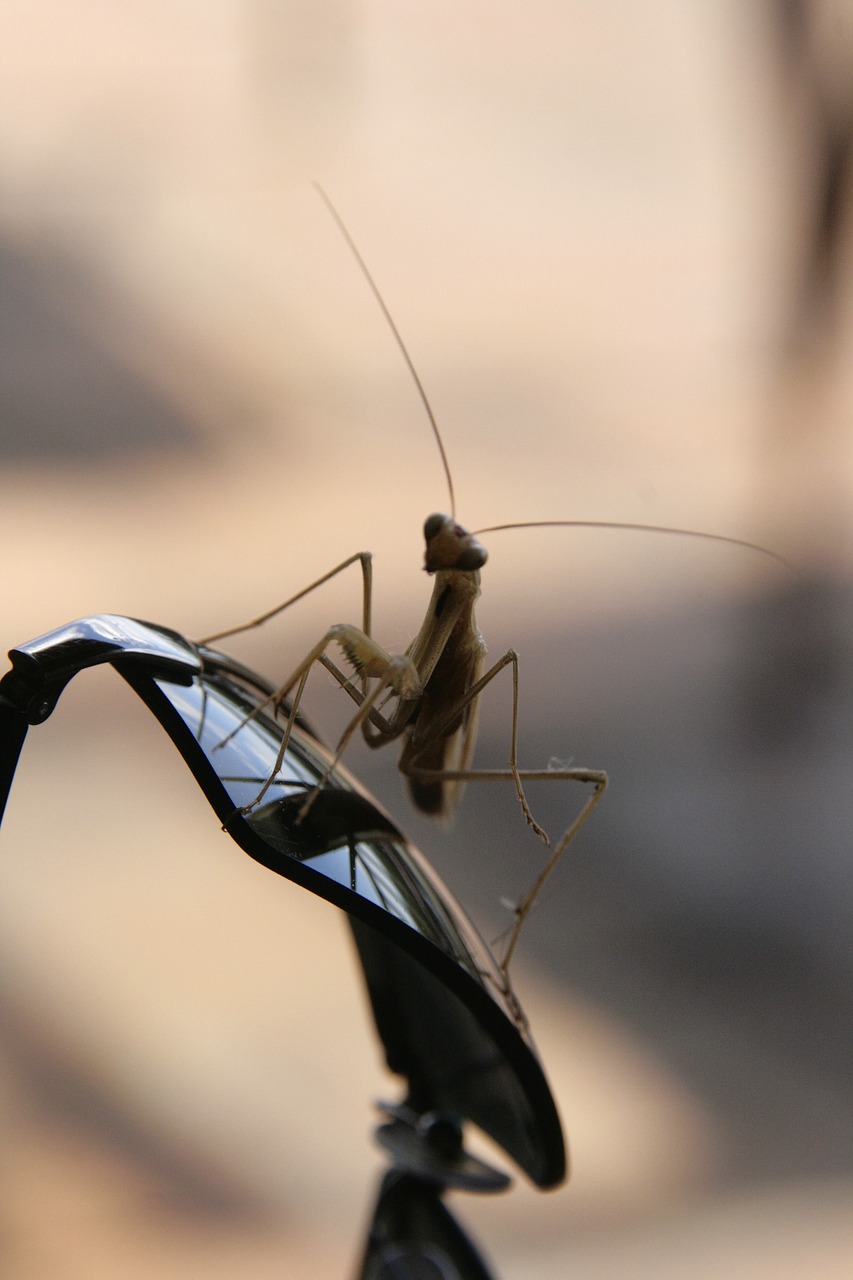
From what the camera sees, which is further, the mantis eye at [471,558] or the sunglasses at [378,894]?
the mantis eye at [471,558]

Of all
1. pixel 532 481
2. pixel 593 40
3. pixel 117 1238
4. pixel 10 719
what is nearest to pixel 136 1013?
pixel 117 1238

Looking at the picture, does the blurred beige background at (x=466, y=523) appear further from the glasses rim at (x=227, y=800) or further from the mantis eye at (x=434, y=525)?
the glasses rim at (x=227, y=800)

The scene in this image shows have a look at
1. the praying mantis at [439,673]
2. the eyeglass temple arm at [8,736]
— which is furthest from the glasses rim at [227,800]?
the praying mantis at [439,673]

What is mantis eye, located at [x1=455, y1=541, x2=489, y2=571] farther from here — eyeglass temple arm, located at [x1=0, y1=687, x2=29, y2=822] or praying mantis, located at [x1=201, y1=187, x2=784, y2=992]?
eyeglass temple arm, located at [x1=0, y1=687, x2=29, y2=822]

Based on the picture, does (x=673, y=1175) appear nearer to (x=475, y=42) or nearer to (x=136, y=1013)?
(x=136, y=1013)

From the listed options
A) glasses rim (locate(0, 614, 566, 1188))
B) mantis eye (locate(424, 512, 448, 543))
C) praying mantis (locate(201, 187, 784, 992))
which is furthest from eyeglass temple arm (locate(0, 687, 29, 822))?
mantis eye (locate(424, 512, 448, 543))

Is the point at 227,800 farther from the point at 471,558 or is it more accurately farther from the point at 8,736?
the point at 471,558
